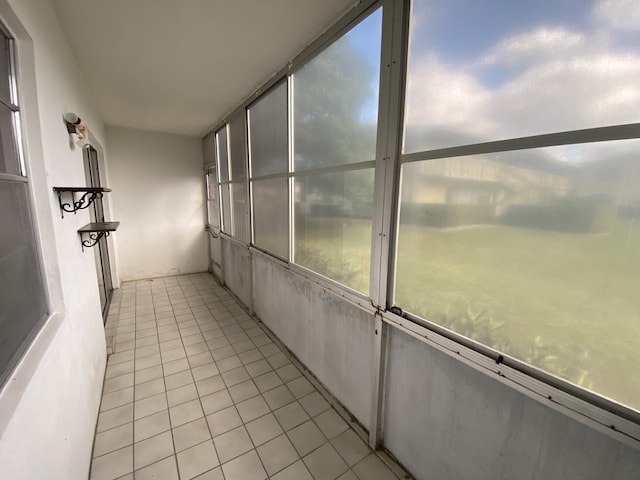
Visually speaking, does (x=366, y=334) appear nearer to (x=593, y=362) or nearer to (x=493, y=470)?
(x=493, y=470)

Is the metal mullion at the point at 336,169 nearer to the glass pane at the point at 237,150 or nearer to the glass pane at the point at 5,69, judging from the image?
the glass pane at the point at 237,150

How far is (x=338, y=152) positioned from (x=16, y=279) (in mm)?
1614

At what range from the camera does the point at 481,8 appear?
0.99 m

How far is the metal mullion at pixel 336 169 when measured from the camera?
1.48 metres

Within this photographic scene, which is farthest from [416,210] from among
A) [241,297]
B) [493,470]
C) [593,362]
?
[241,297]

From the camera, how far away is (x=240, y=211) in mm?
3439

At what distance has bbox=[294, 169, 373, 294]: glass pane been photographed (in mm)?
1565

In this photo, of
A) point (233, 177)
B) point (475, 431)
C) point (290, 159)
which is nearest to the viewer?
point (475, 431)

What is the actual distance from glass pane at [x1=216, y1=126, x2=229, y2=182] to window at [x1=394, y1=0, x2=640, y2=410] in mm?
3178

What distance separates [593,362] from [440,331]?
0.49 metres

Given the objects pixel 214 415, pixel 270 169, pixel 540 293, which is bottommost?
pixel 214 415

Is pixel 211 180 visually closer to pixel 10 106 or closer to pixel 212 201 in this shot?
pixel 212 201

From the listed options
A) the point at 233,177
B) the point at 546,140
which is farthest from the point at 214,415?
the point at 233,177

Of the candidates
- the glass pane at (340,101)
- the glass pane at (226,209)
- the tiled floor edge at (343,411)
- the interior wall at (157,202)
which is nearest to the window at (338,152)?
the glass pane at (340,101)
